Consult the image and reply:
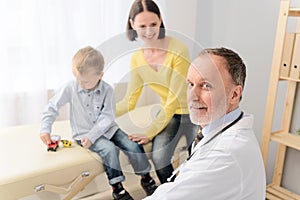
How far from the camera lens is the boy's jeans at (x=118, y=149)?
46.2 inches

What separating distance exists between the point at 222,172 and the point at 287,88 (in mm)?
1400

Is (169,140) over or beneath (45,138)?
over

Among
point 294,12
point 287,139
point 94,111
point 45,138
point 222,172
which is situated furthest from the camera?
point 287,139

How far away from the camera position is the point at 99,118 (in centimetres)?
118

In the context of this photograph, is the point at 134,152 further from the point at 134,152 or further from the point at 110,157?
the point at 110,157

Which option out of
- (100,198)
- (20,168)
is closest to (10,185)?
(20,168)

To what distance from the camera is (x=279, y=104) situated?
210 centimetres

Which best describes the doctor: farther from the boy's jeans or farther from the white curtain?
the white curtain

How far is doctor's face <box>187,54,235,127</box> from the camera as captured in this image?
851 millimetres

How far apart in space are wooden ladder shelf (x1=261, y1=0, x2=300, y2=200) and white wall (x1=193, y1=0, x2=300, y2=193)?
53 millimetres

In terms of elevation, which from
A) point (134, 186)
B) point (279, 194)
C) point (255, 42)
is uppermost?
point (255, 42)

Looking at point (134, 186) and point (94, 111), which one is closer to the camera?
point (94, 111)

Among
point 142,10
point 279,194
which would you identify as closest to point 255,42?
point 279,194

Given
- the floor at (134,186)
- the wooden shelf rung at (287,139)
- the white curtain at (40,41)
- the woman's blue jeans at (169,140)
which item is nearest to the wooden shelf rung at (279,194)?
the wooden shelf rung at (287,139)
